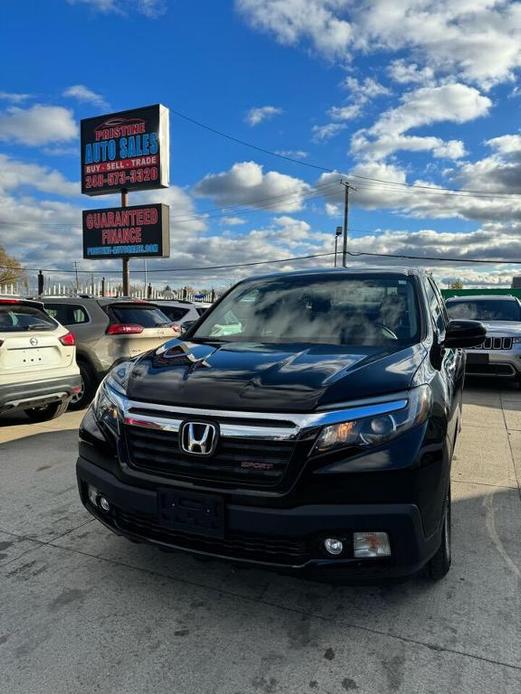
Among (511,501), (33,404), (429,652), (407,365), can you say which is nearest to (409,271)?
(407,365)

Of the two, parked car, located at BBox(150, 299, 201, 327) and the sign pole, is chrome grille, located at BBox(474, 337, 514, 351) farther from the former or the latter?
the sign pole

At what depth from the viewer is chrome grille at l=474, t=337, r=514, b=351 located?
8562mm

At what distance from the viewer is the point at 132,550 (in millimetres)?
3123

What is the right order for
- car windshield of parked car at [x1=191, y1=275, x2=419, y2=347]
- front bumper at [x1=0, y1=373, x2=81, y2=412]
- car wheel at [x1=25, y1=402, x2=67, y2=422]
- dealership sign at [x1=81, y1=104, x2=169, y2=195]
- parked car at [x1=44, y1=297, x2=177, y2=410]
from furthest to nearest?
dealership sign at [x1=81, y1=104, x2=169, y2=195] < parked car at [x1=44, y1=297, x2=177, y2=410] < car wheel at [x1=25, y1=402, x2=67, y2=422] < front bumper at [x1=0, y1=373, x2=81, y2=412] < car windshield of parked car at [x1=191, y1=275, x2=419, y2=347]

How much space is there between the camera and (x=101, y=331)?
7.51 m

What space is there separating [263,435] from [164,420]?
489 millimetres

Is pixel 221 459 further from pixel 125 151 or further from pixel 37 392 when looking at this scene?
pixel 125 151

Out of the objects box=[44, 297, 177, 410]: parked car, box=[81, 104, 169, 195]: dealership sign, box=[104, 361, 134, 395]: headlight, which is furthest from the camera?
box=[81, 104, 169, 195]: dealership sign

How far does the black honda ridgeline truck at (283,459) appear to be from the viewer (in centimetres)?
211

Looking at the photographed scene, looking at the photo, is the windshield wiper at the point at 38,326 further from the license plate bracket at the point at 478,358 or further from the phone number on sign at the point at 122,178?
the phone number on sign at the point at 122,178

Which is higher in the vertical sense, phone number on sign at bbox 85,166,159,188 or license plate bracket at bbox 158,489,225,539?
phone number on sign at bbox 85,166,159,188

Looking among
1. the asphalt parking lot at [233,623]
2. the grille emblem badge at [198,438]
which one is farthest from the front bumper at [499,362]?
the grille emblem badge at [198,438]

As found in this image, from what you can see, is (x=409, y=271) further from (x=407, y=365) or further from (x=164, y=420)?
(x=164, y=420)

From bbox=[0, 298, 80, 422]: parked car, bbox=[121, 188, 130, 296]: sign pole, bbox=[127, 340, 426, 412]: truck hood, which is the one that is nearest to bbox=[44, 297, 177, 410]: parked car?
bbox=[0, 298, 80, 422]: parked car
